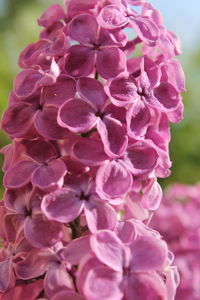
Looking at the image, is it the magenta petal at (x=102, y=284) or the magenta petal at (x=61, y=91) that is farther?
the magenta petal at (x=61, y=91)

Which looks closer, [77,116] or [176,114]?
[77,116]

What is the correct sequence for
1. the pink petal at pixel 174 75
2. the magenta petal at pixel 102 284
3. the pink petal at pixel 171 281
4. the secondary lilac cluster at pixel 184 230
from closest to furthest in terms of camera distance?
1. the magenta petal at pixel 102 284
2. the pink petal at pixel 171 281
3. the pink petal at pixel 174 75
4. the secondary lilac cluster at pixel 184 230

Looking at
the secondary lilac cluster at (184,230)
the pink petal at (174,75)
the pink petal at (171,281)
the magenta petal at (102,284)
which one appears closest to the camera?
the magenta petal at (102,284)

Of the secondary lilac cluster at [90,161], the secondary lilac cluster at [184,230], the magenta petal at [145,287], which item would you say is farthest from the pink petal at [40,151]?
the secondary lilac cluster at [184,230]

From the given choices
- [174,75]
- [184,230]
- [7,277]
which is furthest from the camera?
[184,230]

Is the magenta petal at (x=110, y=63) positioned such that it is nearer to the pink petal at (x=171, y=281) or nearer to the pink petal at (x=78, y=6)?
the pink petal at (x=78, y=6)

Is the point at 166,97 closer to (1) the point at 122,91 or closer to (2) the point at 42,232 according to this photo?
(1) the point at 122,91

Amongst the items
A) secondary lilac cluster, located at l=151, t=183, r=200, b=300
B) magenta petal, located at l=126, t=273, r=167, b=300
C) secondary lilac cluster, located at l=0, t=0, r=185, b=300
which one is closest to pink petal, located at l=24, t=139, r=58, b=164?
secondary lilac cluster, located at l=0, t=0, r=185, b=300

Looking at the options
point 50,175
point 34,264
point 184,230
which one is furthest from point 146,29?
point 184,230
